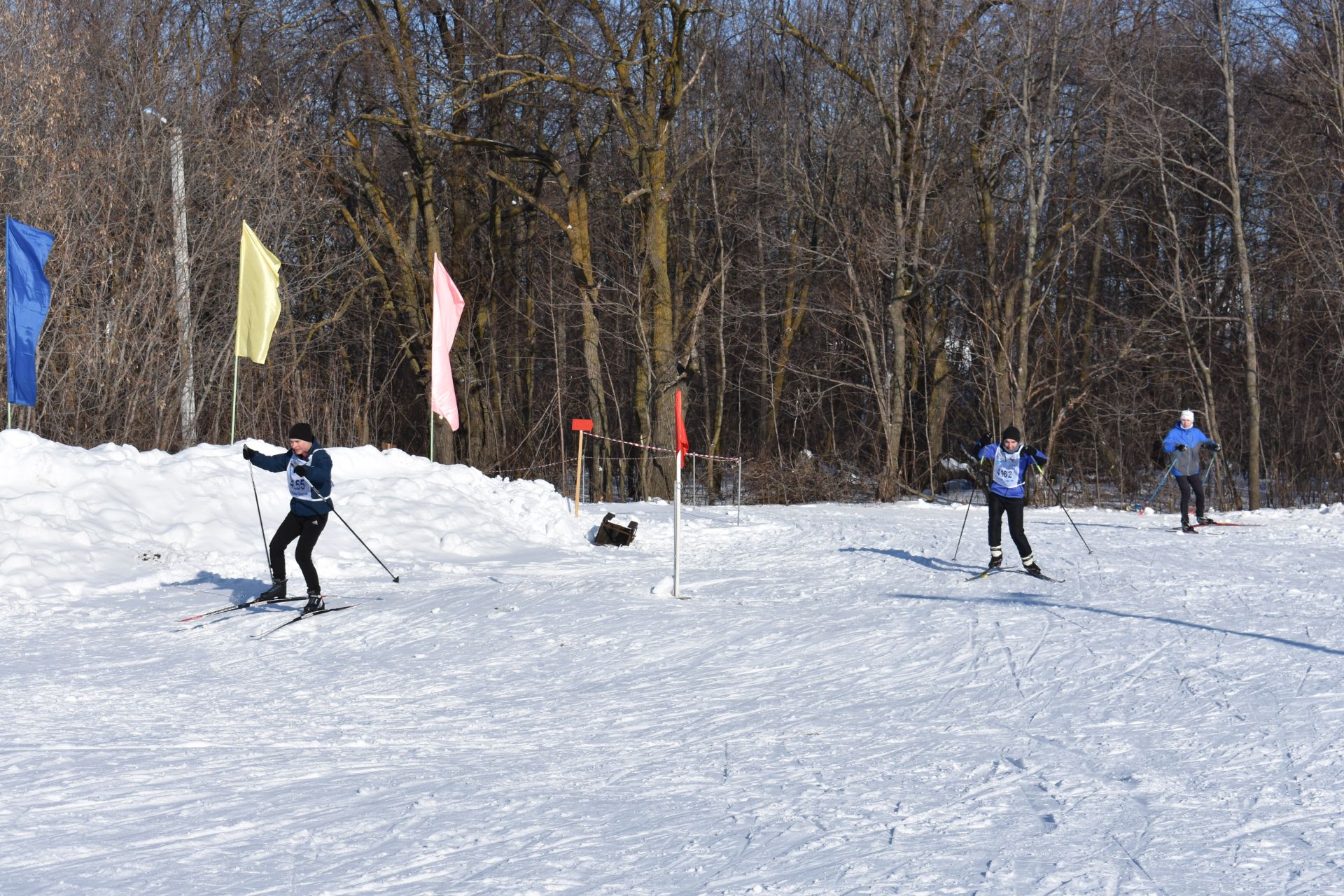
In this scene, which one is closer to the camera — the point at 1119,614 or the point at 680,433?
the point at 1119,614

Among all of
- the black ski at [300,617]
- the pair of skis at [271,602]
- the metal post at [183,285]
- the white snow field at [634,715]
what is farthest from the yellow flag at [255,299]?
the black ski at [300,617]

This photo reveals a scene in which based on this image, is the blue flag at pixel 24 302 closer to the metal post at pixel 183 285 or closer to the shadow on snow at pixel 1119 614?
the metal post at pixel 183 285

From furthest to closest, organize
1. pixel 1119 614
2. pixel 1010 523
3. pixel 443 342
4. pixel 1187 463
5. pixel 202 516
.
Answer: pixel 443 342 < pixel 1187 463 < pixel 202 516 < pixel 1010 523 < pixel 1119 614

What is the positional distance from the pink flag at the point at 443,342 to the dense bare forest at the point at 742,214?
2650mm

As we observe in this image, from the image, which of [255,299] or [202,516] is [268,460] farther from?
[255,299]

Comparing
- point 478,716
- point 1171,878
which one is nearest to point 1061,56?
point 478,716

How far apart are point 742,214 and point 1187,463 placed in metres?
15.3

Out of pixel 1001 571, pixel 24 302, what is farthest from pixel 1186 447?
pixel 24 302

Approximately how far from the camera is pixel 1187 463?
18.4 metres

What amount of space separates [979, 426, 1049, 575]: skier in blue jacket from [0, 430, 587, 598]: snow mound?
575 cm

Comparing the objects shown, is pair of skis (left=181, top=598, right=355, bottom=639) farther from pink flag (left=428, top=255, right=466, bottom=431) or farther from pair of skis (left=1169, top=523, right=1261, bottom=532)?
pair of skis (left=1169, top=523, right=1261, bottom=532)

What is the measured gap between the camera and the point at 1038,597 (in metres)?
11.7

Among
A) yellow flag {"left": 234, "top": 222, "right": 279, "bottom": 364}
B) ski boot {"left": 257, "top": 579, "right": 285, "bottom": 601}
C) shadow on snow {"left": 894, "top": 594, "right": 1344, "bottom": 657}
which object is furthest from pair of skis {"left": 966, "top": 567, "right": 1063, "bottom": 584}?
yellow flag {"left": 234, "top": 222, "right": 279, "bottom": 364}

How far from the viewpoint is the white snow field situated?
16.4ft
